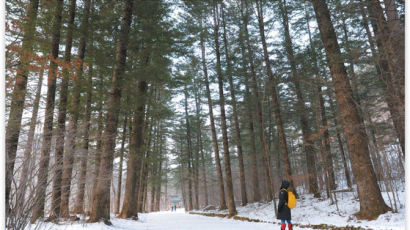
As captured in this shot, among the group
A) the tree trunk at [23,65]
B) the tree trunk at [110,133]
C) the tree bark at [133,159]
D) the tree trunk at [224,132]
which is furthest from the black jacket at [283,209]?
the tree trunk at [224,132]

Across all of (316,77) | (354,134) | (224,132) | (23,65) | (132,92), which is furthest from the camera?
(224,132)

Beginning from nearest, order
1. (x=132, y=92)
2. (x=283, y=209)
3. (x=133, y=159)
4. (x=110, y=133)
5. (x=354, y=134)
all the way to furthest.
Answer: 1. (x=283, y=209)
2. (x=354, y=134)
3. (x=110, y=133)
4. (x=132, y=92)
5. (x=133, y=159)

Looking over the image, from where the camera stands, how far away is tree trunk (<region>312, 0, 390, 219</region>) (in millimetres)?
6691

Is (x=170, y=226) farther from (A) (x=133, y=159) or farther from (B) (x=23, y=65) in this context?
(B) (x=23, y=65)

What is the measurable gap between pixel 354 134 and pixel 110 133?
296 inches

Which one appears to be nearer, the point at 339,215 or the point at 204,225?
the point at 339,215

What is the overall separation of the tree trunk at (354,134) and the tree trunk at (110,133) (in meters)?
6.41

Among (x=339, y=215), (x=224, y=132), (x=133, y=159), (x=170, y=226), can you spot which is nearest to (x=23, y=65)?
(x=133, y=159)

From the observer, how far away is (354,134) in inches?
286

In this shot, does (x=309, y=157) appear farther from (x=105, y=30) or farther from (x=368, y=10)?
(x=105, y=30)

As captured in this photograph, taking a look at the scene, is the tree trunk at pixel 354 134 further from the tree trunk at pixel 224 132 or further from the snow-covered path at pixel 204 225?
the tree trunk at pixel 224 132

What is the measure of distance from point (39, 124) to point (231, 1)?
15.0 meters

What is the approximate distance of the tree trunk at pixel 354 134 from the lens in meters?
6.69

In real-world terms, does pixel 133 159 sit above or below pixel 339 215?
above
